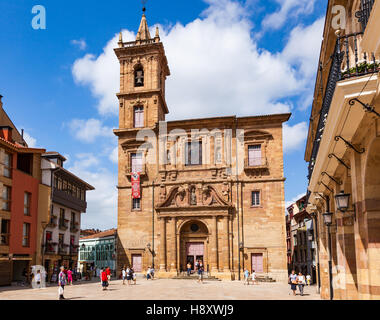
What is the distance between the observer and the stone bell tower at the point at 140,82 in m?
43.1

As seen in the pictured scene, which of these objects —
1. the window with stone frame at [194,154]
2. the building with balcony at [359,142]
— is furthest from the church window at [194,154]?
the building with balcony at [359,142]

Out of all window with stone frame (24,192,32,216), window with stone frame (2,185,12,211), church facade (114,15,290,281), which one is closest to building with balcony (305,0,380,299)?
window with stone frame (2,185,12,211)

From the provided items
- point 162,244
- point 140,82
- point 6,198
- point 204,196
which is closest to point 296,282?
point 204,196

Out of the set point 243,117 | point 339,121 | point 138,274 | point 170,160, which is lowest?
point 138,274

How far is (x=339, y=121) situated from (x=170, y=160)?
34.0 metres

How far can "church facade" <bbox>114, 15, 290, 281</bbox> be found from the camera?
37406 millimetres

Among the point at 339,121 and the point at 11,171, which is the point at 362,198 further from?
the point at 11,171

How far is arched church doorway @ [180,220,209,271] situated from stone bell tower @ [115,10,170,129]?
11314 mm

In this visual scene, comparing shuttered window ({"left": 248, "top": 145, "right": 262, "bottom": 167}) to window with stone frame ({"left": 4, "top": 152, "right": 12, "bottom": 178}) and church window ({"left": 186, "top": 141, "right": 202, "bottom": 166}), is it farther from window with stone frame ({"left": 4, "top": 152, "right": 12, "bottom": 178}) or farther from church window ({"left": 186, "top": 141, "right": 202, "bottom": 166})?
window with stone frame ({"left": 4, "top": 152, "right": 12, "bottom": 178})
